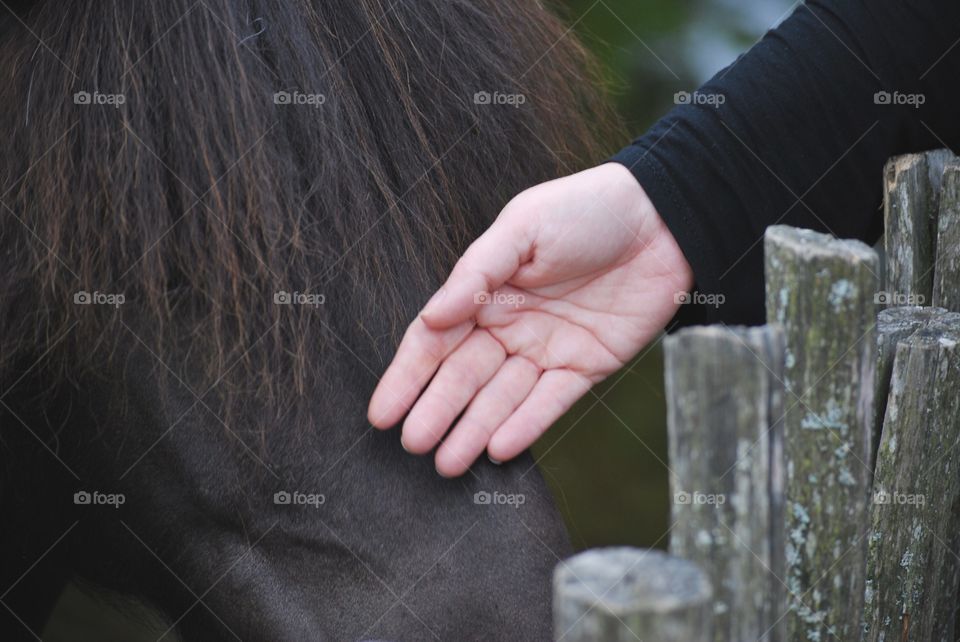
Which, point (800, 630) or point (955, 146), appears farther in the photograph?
point (955, 146)

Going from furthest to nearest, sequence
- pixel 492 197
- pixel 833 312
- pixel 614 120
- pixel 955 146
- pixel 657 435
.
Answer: pixel 657 435 < pixel 614 120 < pixel 955 146 < pixel 492 197 < pixel 833 312

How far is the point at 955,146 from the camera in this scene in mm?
1280

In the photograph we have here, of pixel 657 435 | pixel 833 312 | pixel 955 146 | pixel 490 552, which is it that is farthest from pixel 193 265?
pixel 657 435

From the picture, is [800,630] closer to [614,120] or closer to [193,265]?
[193,265]

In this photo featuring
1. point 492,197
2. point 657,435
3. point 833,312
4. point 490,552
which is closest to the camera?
point 833,312

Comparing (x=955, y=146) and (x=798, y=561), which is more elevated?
(x=955, y=146)

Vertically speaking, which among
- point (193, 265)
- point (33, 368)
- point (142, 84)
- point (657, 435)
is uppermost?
point (142, 84)

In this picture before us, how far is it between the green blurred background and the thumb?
115 cm

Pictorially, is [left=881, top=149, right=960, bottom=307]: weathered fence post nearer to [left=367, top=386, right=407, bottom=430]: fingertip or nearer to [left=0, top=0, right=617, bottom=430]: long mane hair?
[left=0, top=0, right=617, bottom=430]: long mane hair

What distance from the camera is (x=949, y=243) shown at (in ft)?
3.82

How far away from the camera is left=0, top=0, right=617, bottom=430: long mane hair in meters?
0.98

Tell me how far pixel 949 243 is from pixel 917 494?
1.01ft

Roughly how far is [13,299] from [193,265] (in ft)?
0.66

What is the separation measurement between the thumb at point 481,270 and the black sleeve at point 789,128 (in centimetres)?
16
